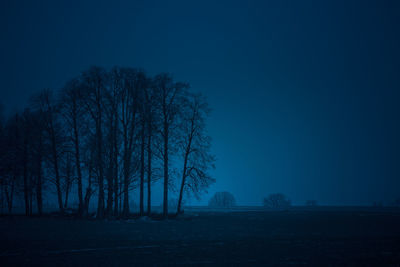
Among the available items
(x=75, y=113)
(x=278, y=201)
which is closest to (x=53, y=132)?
(x=75, y=113)

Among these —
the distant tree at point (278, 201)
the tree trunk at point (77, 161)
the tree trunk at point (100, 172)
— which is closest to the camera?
the tree trunk at point (100, 172)

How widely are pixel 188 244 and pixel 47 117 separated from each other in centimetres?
2715

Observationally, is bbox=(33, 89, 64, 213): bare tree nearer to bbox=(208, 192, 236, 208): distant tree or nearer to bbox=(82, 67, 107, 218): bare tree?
bbox=(82, 67, 107, 218): bare tree

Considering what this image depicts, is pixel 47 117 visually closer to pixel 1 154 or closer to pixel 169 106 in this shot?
pixel 1 154

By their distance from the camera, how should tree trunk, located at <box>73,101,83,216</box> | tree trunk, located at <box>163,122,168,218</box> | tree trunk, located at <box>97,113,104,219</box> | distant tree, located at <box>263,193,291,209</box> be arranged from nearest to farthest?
tree trunk, located at <box>97,113,104,219</box>
tree trunk, located at <box>163,122,168,218</box>
tree trunk, located at <box>73,101,83,216</box>
distant tree, located at <box>263,193,291,209</box>

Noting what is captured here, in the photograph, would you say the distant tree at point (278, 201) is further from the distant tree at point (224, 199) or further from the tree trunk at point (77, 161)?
the tree trunk at point (77, 161)

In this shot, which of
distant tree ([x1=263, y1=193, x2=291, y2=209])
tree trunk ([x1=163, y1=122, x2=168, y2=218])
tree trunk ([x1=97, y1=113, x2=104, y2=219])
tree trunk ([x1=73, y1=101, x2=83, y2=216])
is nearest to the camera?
tree trunk ([x1=97, y1=113, x2=104, y2=219])

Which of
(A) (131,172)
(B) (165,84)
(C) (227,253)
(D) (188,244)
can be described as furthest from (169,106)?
(C) (227,253)

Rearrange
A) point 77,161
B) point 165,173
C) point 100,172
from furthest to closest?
point 77,161
point 165,173
point 100,172

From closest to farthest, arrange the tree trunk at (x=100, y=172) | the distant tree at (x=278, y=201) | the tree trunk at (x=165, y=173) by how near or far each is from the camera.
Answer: the tree trunk at (x=100, y=172) → the tree trunk at (x=165, y=173) → the distant tree at (x=278, y=201)

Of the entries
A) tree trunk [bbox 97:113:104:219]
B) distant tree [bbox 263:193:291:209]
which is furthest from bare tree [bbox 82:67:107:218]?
distant tree [bbox 263:193:291:209]

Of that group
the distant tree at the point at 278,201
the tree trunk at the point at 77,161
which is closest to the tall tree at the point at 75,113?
the tree trunk at the point at 77,161

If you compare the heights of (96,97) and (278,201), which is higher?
(96,97)

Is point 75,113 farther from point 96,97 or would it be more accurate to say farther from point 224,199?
point 224,199
